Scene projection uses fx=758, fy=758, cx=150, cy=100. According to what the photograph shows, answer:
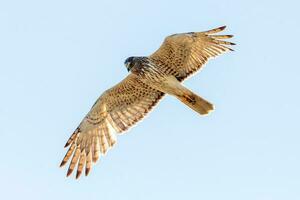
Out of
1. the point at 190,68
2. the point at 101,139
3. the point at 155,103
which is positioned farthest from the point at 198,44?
the point at 101,139

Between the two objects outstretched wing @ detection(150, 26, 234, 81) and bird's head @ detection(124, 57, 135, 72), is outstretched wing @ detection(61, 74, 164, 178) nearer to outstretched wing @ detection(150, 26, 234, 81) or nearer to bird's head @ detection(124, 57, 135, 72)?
bird's head @ detection(124, 57, 135, 72)

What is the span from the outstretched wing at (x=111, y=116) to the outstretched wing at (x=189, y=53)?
0.67m

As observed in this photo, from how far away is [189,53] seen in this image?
15.0 m

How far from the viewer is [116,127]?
15.4 m

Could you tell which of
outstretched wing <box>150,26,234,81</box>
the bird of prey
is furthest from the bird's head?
outstretched wing <box>150,26,234,81</box>

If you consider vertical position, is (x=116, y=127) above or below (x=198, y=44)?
below

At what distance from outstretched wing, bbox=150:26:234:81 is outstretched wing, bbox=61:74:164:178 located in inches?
26.5

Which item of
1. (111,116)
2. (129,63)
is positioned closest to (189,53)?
(129,63)

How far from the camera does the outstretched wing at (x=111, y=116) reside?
49.8ft

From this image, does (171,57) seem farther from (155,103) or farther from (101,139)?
(101,139)

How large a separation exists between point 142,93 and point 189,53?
4.24 ft

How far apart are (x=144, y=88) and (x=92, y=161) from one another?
182 centimetres

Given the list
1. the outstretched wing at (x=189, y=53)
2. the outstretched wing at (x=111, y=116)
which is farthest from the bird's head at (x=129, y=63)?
the outstretched wing at (x=189, y=53)

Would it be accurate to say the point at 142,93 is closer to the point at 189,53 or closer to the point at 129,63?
the point at 129,63
